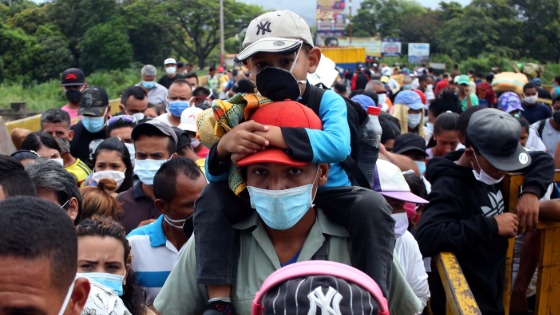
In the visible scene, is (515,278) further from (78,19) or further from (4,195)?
(78,19)

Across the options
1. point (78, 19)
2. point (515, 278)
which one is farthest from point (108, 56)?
point (515, 278)

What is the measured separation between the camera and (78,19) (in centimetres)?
3475

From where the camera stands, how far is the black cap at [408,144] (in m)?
7.11

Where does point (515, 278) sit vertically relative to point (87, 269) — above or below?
below

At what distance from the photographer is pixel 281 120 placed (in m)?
2.86

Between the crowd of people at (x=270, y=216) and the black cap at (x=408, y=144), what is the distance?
86cm

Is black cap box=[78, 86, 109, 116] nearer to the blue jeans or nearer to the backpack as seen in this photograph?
the backpack

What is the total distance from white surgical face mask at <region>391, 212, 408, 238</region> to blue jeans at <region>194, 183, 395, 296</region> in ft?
4.67

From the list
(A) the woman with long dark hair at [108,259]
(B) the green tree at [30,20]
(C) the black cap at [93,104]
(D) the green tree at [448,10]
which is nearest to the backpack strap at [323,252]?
(A) the woman with long dark hair at [108,259]

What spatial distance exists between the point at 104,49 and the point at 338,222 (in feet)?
102

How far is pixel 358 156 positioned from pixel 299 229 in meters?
0.65

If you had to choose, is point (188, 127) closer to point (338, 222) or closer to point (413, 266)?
point (413, 266)

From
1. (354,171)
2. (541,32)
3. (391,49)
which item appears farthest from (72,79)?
(391,49)

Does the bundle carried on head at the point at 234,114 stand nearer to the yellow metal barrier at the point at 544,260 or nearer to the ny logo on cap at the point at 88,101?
the yellow metal barrier at the point at 544,260
